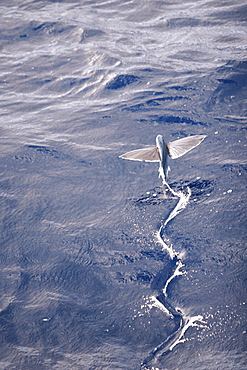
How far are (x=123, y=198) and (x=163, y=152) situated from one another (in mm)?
808

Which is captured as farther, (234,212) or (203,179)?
(203,179)

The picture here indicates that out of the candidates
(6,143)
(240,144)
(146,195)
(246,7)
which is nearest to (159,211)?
(146,195)

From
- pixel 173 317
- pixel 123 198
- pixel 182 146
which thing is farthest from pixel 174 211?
pixel 173 317

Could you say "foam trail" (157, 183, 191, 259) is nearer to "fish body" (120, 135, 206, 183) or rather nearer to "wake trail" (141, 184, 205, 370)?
"wake trail" (141, 184, 205, 370)

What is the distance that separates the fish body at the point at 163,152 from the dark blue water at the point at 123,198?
1.22ft

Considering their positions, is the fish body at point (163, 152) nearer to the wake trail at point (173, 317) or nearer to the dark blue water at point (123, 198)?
the dark blue water at point (123, 198)

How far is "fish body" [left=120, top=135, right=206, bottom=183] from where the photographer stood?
488 cm

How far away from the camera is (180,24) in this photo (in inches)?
333

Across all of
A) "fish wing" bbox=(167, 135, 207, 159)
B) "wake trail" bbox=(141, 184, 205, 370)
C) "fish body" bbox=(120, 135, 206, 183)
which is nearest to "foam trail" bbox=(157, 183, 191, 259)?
"wake trail" bbox=(141, 184, 205, 370)

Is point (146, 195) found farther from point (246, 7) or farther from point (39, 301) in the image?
point (246, 7)

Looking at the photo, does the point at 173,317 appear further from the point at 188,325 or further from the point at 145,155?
the point at 145,155

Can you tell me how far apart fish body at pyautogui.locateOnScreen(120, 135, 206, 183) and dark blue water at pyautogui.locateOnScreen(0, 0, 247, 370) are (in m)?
0.37

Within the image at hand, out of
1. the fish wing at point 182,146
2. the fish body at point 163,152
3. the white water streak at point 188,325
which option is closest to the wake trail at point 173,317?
the white water streak at point 188,325

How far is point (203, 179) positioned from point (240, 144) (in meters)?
0.88
